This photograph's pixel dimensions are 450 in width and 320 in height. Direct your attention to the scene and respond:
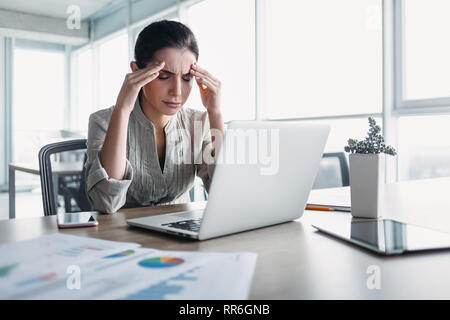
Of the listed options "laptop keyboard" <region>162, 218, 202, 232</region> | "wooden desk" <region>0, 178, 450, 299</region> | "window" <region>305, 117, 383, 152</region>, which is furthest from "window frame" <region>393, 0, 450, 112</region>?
"laptop keyboard" <region>162, 218, 202, 232</region>

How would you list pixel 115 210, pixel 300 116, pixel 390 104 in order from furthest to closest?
1. pixel 300 116
2. pixel 390 104
3. pixel 115 210

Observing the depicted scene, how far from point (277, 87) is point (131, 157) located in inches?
113

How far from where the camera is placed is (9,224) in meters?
0.92

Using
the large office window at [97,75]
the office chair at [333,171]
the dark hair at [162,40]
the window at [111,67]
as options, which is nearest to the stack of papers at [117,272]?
the dark hair at [162,40]

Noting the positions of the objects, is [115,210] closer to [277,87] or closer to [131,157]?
[131,157]

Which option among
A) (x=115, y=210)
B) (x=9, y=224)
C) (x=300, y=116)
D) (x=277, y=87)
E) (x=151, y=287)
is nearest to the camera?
(x=151, y=287)

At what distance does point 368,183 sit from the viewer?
942 mm

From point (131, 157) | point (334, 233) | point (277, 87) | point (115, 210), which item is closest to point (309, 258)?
point (334, 233)

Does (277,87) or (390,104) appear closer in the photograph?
(390,104)

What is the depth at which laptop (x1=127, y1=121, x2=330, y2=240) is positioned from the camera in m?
0.72

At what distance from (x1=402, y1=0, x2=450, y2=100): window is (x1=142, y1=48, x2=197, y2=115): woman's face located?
204 centimetres

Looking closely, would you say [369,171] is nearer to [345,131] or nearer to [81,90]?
[345,131]

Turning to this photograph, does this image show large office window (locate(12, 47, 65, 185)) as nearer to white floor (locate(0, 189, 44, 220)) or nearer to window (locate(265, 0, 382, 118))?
white floor (locate(0, 189, 44, 220))

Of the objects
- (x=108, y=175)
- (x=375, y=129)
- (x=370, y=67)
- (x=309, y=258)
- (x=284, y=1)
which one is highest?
(x=284, y=1)
